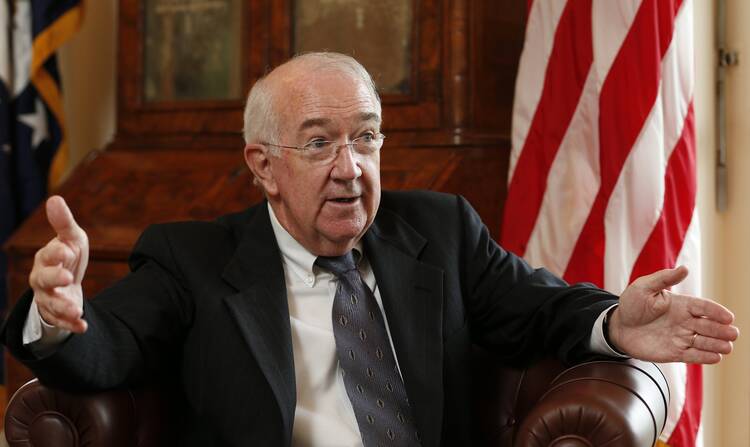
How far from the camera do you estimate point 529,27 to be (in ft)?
10.7

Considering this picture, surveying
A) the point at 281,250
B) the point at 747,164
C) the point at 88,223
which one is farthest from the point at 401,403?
the point at 88,223

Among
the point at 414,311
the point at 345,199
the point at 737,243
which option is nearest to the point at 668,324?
the point at 414,311

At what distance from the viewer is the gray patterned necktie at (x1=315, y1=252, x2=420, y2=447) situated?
208cm

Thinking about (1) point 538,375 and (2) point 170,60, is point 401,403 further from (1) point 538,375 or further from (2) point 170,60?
(2) point 170,60

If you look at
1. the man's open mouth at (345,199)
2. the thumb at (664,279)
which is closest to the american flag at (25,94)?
the man's open mouth at (345,199)

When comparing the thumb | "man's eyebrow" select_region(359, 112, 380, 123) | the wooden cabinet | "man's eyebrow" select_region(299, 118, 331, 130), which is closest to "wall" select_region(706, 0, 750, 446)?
the wooden cabinet

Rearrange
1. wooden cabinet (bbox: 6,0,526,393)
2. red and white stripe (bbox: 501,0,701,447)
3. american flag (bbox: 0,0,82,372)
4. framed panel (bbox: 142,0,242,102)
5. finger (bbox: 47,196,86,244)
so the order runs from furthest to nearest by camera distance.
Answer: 1. american flag (bbox: 0,0,82,372)
2. framed panel (bbox: 142,0,242,102)
3. wooden cabinet (bbox: 6,0,526,393)
4. red and white stripe (bbox: 501,0,701,447)
5. finger (bbox: 47,196,86,244)

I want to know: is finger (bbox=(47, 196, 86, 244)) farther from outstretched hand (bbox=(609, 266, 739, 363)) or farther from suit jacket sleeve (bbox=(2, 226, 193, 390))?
outstretched hand (bbox=(609, 266, 739, 363))

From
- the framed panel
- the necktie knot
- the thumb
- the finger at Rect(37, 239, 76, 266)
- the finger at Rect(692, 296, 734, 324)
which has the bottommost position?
the finger at Rect(692, 296, 734, 324)

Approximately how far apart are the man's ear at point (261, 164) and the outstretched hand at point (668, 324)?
2.81 ft

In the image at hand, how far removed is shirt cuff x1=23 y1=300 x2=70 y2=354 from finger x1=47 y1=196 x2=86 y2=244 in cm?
18

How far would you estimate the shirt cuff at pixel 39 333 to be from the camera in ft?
5.75

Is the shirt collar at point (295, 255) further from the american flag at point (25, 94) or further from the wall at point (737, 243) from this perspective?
the american flag at point (25, 94)

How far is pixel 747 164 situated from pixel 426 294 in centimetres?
153
